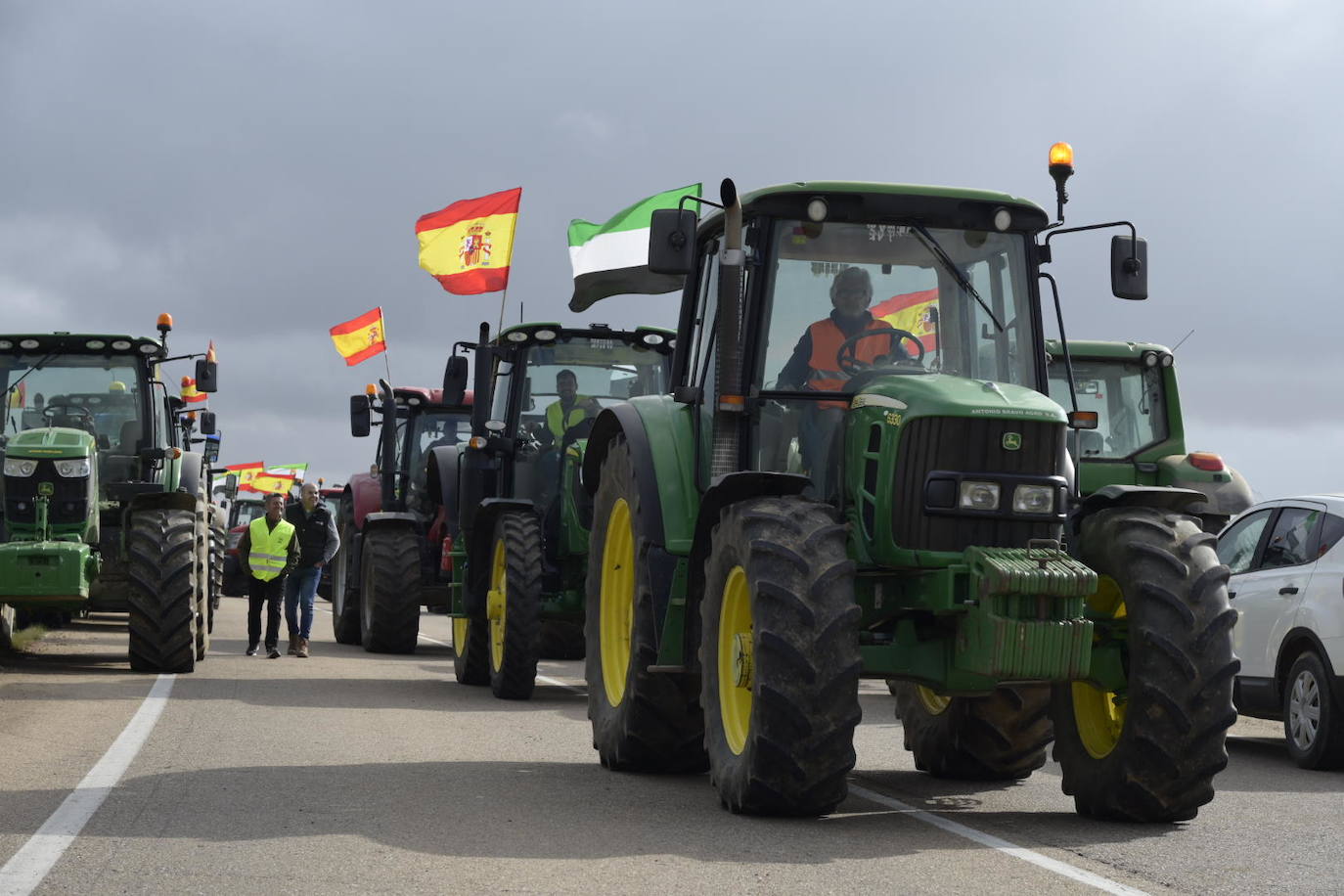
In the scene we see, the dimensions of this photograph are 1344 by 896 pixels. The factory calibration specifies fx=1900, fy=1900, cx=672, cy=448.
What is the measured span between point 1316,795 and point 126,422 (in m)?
11.3

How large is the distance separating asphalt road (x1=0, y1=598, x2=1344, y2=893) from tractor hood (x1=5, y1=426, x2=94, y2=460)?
11.7 ft

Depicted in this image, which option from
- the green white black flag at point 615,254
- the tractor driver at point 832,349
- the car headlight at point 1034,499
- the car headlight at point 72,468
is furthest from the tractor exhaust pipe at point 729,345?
the car headlight at point 72,468

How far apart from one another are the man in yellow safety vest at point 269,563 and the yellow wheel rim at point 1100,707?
11.8m

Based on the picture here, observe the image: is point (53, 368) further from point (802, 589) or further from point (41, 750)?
point (802, 589)

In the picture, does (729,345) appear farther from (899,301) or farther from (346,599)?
(346,599)

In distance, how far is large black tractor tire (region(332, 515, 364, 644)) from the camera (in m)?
22.0

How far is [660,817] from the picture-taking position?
26.9 feet

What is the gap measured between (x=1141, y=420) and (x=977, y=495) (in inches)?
344

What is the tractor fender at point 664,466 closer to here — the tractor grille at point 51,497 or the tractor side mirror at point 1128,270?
the tractor side mirror at point 1128,270

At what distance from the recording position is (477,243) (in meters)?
20.4

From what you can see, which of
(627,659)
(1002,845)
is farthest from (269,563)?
(1002,845)

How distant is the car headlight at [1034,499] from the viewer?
8109 mm

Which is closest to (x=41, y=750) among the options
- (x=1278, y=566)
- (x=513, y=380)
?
(x=513, y=380)

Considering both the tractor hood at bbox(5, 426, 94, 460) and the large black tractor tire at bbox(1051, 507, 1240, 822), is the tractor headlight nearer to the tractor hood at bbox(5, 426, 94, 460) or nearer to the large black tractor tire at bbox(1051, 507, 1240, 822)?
the large black tractor tire at bbox(1051, 507, 1240, 822)
